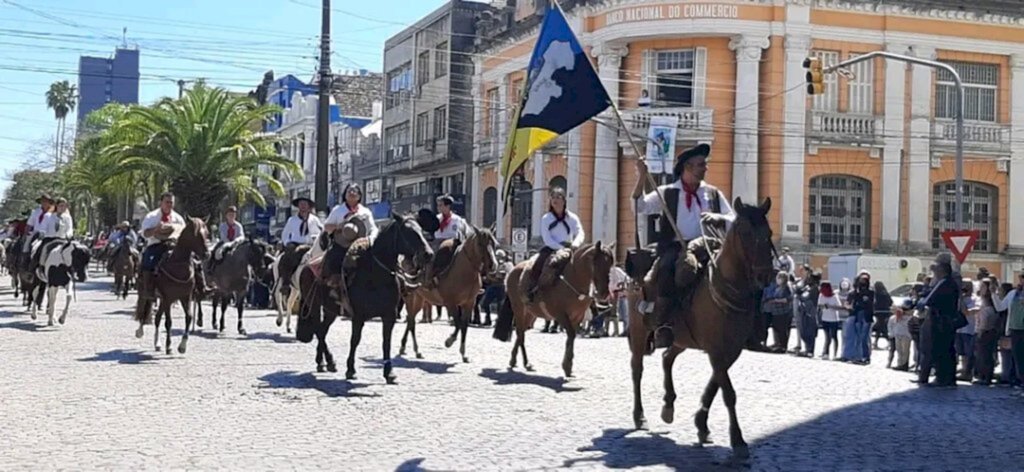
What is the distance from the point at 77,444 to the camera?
32.3ft

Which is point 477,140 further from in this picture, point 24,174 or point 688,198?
point 24,174

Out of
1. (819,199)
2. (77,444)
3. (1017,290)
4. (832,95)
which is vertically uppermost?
(832,95)

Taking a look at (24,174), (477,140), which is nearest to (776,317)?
(477,140)

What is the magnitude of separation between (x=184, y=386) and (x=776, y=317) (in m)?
13.5

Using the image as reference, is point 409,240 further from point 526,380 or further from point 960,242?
point 960,242

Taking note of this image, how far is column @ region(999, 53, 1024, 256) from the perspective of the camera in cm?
4356

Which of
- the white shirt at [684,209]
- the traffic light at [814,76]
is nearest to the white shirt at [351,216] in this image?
the white shirt at [684,209]

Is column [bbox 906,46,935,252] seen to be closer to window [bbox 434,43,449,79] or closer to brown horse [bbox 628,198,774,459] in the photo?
window [bbox 434,43,449,79]

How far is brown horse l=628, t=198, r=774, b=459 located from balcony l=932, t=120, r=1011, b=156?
34.7m

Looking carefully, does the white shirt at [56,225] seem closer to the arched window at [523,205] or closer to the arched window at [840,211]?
the arched window at [523,205]

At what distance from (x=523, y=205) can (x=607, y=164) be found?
19.8 ft

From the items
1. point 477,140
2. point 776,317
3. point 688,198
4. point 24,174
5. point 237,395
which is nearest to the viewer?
point 688,198

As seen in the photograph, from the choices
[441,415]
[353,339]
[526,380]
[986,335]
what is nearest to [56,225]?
[353,339]

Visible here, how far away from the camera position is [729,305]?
10.1 metres
